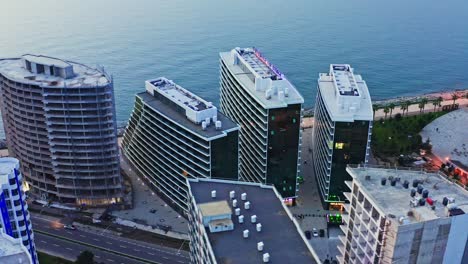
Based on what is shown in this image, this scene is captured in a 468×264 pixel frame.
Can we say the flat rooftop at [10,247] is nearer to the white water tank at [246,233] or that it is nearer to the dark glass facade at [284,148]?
the white water tank at [246,233]

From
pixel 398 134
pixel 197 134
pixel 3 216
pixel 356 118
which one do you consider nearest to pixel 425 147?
pixel 398 134

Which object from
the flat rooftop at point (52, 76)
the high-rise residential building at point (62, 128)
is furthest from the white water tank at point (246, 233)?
the flat rooftop at point (52, 76)

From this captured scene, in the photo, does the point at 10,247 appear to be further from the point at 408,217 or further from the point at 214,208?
the point at 408,217

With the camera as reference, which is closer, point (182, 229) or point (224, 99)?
point (182, 229)

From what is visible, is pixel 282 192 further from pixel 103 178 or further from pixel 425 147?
pixel 425 147

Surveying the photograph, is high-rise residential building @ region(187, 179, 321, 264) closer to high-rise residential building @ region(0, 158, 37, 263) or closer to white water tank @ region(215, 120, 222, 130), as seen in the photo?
white water tank @ region(215, 120, 222, 130)

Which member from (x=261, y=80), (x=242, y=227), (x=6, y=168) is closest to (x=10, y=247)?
(x=6, y=168)
